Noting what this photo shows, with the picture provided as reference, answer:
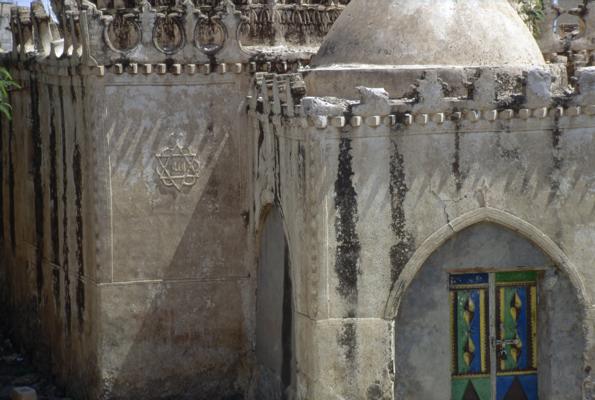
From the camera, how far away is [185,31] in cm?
1653

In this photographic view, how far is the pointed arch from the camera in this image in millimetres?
14773

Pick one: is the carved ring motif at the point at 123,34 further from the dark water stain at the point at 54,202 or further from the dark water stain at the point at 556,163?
the dark water stain at the point at 556,163

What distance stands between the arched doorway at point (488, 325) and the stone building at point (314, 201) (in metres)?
0.02

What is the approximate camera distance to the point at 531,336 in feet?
50.3

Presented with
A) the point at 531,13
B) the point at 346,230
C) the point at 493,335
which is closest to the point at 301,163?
the point at 346,230

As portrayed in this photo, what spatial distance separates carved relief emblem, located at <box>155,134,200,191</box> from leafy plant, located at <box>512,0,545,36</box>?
18.4ft

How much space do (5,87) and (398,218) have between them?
6.66m

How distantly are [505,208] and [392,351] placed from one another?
1.86m

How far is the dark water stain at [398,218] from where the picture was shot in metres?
14.6

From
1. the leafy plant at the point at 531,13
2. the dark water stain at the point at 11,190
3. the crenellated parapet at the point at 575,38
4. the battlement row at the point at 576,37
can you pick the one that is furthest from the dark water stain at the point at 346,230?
the dark water stain at the point at 11,190

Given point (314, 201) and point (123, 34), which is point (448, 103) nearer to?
point (314, 201)

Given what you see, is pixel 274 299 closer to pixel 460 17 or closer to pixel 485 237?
pixel 485 237

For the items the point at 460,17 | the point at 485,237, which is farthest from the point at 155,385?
the point at 460,17

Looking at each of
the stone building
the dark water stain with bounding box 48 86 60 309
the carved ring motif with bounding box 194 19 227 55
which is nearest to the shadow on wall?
the stone building
